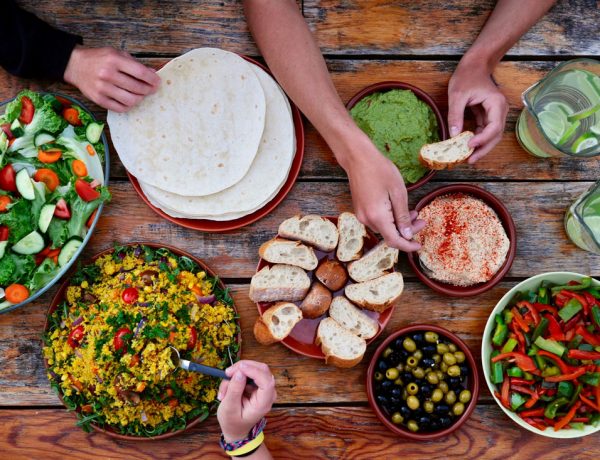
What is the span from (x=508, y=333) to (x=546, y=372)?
0.53 ft

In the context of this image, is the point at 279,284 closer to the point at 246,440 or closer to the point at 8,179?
the point at 246,440

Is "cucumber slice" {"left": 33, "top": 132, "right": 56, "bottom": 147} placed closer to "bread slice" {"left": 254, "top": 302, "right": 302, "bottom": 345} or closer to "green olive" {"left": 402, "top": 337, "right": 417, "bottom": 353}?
"bread slice" {"left": 254, "top": 302, "right": 302, "bottom": 345}

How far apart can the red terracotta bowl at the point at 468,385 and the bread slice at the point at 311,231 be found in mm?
367

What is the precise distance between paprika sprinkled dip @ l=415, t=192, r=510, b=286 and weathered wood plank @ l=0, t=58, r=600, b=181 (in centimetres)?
15

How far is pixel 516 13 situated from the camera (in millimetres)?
1861

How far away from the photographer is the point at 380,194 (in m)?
1.66

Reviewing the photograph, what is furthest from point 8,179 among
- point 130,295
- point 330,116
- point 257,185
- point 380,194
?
point 380,194

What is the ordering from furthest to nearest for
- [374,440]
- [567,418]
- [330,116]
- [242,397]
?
[374,440] → [567,418] → [330,116] → [242,397]

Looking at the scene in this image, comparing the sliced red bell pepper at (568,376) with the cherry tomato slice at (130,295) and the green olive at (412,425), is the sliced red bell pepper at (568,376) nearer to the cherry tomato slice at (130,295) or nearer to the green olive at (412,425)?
the green olive at (412,425)

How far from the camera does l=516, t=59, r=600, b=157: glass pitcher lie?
5.93ft

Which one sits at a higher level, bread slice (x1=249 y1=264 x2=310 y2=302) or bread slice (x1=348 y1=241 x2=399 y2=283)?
bread slice (x1=348 y1=241 x2=399 y2=283)

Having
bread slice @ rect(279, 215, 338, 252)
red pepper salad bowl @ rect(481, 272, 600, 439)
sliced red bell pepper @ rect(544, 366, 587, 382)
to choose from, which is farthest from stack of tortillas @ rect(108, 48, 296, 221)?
sliced red bell pepper @ rect(544, 366, 587, 382)

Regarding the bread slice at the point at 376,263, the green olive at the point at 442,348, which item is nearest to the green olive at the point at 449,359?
the green olive at the point at 442,348

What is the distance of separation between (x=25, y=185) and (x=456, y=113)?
1353 millimetres
